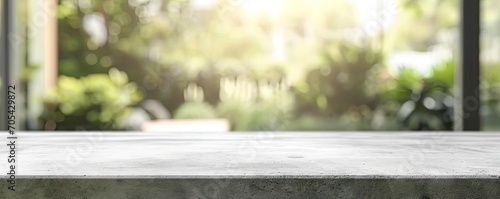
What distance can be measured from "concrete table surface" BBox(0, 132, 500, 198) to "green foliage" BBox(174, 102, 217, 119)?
10.0 ft

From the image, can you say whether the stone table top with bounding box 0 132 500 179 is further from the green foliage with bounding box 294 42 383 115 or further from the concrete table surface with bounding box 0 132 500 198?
the green foliage with bounding box 294 42 383 115

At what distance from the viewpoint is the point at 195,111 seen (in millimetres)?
5109

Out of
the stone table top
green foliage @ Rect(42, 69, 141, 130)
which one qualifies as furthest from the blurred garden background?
the stone table top

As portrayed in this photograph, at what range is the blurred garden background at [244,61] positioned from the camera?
16.1 ft

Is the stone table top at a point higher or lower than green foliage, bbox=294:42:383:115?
lower

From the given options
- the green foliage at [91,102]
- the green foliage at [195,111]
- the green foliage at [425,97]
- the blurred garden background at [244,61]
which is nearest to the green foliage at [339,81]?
the blurred garden background at [244,61]

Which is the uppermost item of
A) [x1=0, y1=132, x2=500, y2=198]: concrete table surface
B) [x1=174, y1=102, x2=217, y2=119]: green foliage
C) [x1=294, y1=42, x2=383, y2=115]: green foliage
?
[x1=294, y1=42, x2=383, y2=115]: green foliage

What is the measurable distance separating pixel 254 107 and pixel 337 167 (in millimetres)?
3817

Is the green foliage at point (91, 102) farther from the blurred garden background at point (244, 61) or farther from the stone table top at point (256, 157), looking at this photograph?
the stone table top at point (256, 157)

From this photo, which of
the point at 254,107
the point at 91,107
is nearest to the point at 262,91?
Result: the point at 254,107

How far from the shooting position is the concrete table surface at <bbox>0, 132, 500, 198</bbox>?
1.10m

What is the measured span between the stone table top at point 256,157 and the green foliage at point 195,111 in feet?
9.87

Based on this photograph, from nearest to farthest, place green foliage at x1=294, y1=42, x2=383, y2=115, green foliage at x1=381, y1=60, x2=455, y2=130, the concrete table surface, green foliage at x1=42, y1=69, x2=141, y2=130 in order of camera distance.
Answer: the concrete table surface → green foliage at x1=381, y1=60, x2=455, y2=130 → green foliage at x1=42, y1=69, x2=141, y2=130 → green foliage at x1=294, y1=42, x2=383, y2=115

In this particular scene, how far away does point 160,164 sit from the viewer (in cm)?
127
